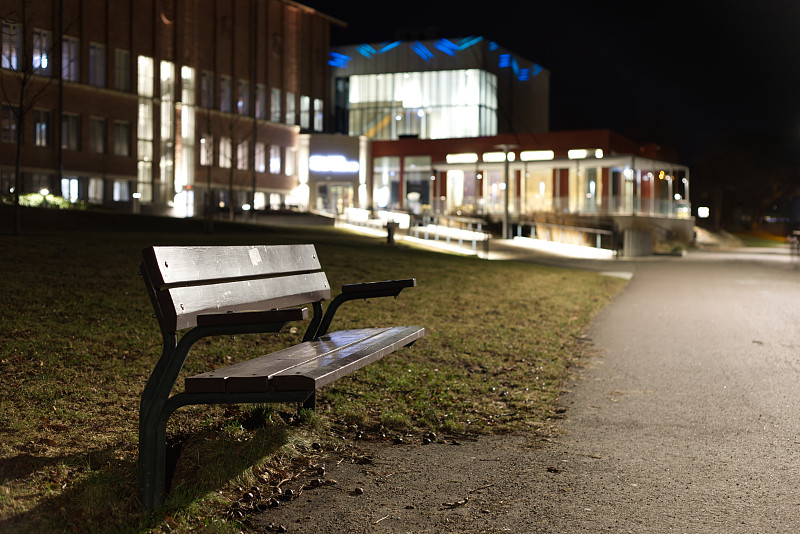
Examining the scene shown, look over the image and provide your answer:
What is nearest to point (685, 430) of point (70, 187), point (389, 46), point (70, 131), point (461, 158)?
point (70, 187)

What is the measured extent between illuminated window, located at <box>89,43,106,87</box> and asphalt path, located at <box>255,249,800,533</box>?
5212cm

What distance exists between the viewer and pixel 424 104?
84.2m

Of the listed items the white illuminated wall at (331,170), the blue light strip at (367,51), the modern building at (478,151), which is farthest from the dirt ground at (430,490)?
the blue light strip at (367,51)

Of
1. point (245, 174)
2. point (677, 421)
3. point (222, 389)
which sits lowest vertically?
point (677, 421)

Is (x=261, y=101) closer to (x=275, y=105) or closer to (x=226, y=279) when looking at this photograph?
(x=275, y=105)

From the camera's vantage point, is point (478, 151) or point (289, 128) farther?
point (289, 128)

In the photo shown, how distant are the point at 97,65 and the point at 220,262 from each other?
180 feet

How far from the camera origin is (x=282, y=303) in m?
6.09

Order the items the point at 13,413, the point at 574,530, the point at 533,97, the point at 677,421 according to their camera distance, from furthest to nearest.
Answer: the point at 533,97
the point at 677,421
the point at 13,413
the point at 574,530

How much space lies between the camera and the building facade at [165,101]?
51.0 metres

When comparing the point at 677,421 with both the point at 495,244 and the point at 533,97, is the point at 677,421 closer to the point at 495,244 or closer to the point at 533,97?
the point at 495,244

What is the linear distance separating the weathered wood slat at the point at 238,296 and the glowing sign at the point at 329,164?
223ft

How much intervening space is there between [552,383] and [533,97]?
3491 inches

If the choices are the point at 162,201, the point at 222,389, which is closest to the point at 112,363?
the point at 222,389
